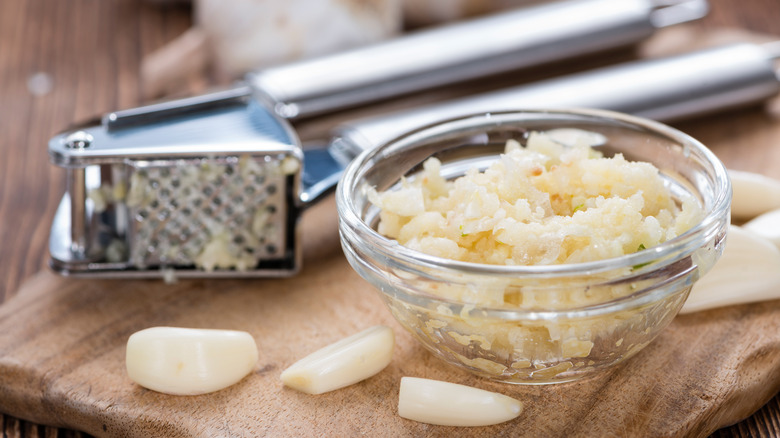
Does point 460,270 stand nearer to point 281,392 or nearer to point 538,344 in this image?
point 538,344

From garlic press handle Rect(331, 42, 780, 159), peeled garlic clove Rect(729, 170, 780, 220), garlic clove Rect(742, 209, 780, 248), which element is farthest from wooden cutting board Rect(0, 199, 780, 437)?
garlic press handle Rect(331, 42, 780, 159)

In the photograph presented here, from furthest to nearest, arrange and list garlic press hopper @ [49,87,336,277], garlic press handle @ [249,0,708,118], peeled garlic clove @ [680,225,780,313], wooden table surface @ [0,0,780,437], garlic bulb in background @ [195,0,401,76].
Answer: garlic bulb in background @ [195,0,401,76] → garlic press handle @ [249,0,708,118] → wooden table surface @ [0,0,780,437] → garlic press hopper @ [49,87,336,277] → peeled garlic clove @ [680,225,780,313]

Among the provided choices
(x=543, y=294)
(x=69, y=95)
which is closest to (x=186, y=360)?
(x=543, y=294)

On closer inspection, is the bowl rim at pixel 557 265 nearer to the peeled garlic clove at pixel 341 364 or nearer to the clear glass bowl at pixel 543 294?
the clear glass bowl at pixel 543 294

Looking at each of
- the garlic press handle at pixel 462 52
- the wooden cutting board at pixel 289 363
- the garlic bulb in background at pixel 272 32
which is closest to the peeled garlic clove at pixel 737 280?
the wooden cutting board at pixel 289 363

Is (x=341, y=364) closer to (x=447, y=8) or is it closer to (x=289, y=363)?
(x=289, y=363)

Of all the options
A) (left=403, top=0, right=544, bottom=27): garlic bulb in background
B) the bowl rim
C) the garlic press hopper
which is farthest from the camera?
(left=403, top=0, right=544, bottom=27): garlic bulb in background

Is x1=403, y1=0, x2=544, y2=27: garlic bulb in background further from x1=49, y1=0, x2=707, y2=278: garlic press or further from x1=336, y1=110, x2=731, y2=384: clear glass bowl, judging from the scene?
x1=336, y1=110, x2=731, y2=384: clear glass bowl

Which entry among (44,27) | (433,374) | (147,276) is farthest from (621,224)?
(44,27)
